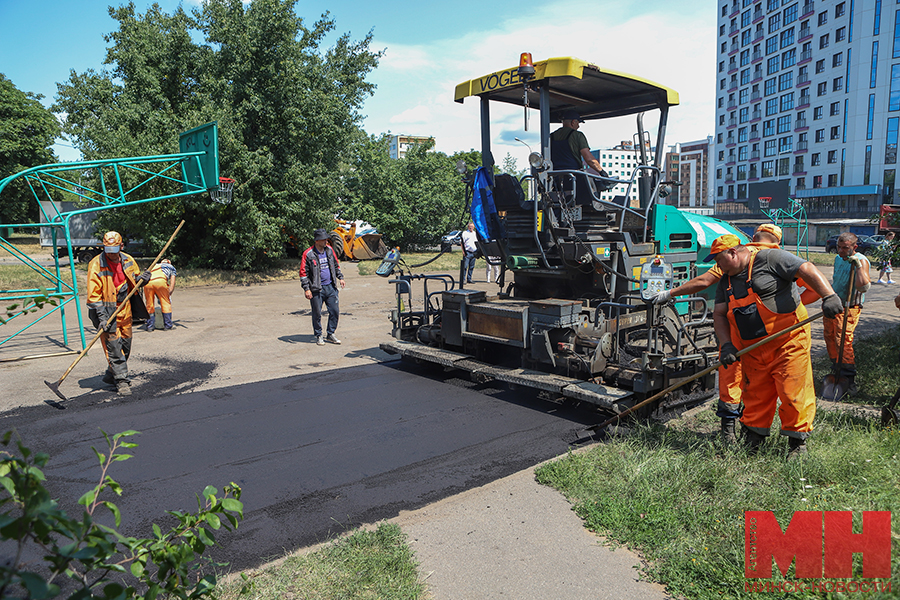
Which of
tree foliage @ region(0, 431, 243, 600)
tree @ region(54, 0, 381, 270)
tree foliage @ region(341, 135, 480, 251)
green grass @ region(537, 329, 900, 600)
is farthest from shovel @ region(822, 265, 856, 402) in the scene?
A: tree foliage @ region(341, 135, 480, 251)

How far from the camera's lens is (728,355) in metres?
4.46

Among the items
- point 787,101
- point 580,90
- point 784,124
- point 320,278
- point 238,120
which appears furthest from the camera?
point 784,124

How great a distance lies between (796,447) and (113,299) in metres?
7.05

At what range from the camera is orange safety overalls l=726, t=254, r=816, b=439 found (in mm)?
4219

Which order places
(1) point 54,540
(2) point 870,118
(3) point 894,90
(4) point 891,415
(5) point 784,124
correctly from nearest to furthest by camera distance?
(1) point 54,540 → (4) point 891,415 → (3) point 894,90 → (2) point 870,118 → (5) point 784,124

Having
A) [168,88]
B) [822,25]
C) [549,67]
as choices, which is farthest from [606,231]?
[822,25]

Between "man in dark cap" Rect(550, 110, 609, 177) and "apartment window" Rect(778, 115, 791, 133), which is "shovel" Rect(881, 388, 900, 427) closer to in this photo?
"man in dark cap" Rect(550, 110, 609, 177)

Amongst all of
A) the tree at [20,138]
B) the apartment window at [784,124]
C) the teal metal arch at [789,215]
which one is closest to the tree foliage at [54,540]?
the teal metal arch at [789,215]

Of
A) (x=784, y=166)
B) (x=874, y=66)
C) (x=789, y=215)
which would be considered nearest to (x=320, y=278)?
Result: (x=789, y=215)

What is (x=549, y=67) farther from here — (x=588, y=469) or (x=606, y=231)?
(x=588, y=469)

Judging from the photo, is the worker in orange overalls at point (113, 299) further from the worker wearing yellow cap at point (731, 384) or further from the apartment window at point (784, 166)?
the apartment window at point (784, 166)

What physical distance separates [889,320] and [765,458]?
30.4 ft

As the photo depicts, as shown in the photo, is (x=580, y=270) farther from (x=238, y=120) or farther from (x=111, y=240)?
(x=238, y=120)

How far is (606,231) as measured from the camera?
22.1 ft
